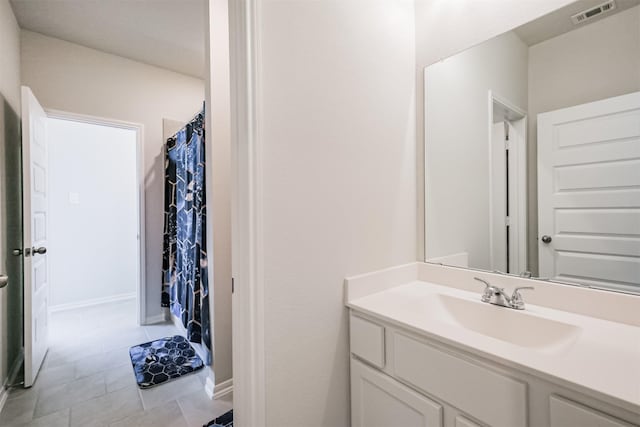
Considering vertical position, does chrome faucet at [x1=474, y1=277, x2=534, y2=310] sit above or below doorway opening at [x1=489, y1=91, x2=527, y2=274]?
below

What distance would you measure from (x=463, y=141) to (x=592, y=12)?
61cm

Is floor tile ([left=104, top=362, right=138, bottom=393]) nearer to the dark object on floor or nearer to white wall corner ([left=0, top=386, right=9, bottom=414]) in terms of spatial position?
white wall corner ([left=0, top=386, right=9, bottom=414])

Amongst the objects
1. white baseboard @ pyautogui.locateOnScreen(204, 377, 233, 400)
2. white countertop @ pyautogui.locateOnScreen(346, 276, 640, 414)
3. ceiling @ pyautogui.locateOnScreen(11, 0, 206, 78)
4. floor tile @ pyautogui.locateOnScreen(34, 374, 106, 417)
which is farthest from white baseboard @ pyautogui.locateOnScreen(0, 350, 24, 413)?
ceiling @ pyautogui.locateOnScreen(11, 0, 206, 78)

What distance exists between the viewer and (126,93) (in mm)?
2729

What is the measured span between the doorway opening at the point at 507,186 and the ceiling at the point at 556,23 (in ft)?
0.78

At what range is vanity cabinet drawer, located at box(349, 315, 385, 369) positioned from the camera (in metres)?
1.05

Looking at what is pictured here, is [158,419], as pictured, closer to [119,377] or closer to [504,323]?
[119,377]

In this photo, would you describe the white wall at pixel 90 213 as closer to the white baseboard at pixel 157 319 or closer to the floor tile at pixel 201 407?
the white baseboard at pixel 157 319

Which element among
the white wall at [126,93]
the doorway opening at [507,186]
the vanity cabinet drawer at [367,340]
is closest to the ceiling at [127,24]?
the white wall at [126,93]

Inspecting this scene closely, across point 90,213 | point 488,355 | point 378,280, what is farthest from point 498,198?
point 90,213

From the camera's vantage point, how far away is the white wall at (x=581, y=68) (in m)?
0.95

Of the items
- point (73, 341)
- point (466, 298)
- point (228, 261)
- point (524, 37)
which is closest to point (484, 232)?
point (466, 298)

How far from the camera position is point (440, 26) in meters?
1.44

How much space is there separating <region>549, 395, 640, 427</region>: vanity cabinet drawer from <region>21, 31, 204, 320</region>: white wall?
317cm
